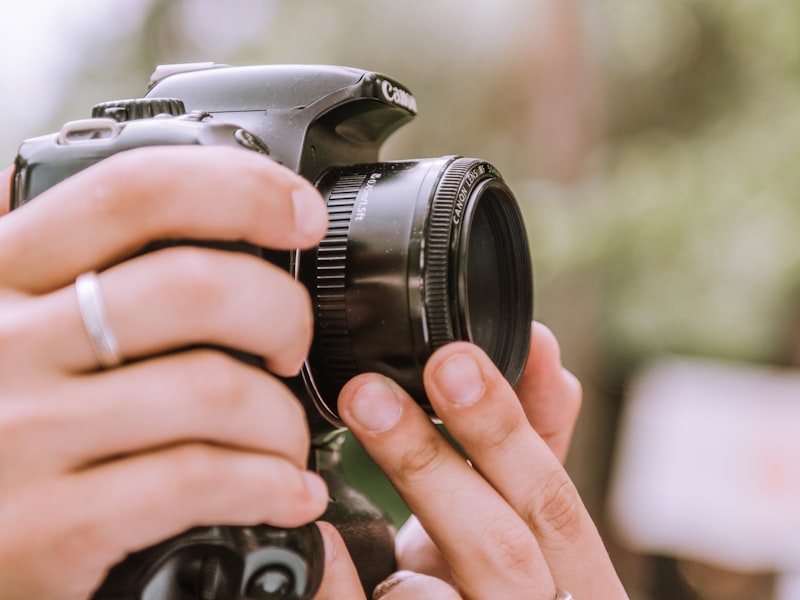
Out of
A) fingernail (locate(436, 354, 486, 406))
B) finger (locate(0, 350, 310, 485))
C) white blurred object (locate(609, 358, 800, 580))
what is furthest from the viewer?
white blurred object (locate(609, 358, 800, 580))

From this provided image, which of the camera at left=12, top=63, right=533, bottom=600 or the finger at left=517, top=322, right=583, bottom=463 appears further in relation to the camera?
the finger at left=517, top=322, right=583, bottom=463

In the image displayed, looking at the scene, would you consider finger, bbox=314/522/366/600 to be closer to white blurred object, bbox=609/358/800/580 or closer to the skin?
the skin

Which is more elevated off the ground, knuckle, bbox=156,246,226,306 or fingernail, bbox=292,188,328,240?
fingernail, bbox=292,188,328,240

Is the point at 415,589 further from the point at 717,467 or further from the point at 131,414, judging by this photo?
the point at 717,467

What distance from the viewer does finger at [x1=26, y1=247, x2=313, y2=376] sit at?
0.31m

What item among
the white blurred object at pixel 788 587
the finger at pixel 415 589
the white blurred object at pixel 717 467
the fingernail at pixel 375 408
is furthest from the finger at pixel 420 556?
the white blurred object at pixel 788 587

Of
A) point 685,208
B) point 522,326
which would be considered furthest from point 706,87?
point 522,326

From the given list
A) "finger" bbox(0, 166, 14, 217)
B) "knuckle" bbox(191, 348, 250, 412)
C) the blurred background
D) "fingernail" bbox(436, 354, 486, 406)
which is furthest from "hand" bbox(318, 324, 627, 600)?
the blurred background

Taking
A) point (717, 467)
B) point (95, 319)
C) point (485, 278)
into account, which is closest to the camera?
point (95, 319)

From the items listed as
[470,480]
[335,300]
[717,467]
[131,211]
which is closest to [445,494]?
[470,480]

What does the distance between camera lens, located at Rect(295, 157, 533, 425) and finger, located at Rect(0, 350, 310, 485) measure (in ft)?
0.39

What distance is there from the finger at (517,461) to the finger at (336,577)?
89mm

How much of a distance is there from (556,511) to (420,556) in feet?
0.53

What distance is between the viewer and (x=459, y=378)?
0.41m
